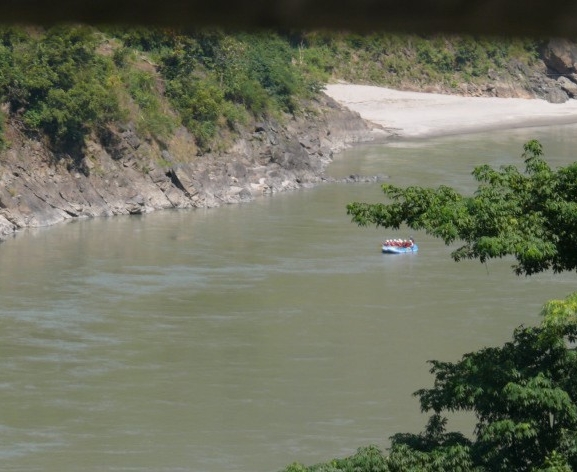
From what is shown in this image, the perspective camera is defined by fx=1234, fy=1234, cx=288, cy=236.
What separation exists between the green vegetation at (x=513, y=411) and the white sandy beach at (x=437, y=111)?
27631 millimetres

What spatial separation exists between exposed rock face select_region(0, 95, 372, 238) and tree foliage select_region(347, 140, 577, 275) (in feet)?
47.3

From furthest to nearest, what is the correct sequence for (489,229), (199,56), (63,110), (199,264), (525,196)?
(199,56)
(63,110)
(199,264)
(525,196)
(489,229)

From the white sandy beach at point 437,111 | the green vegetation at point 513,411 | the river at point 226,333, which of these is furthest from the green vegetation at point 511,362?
the white sandy beach at point 437,111

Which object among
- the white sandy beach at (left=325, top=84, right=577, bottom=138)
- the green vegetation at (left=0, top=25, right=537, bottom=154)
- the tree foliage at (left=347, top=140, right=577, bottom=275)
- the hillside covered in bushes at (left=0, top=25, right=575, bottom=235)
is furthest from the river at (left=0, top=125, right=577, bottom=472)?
the white sandy beach at (left=325, top=84, right=577, bottom=138)

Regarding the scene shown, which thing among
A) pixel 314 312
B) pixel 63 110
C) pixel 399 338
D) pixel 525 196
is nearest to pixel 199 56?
pixel 63 110

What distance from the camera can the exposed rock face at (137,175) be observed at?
2203 centimetres

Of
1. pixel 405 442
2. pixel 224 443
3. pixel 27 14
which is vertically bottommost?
pixel 224 443

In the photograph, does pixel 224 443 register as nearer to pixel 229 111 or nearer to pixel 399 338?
pixel 399 338

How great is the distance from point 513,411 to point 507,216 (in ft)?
3.33

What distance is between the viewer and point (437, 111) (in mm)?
37688

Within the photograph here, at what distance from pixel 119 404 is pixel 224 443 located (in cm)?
155

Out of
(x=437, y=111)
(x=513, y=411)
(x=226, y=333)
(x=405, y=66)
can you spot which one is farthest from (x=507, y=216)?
(x=405, y=66)

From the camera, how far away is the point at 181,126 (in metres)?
26.1

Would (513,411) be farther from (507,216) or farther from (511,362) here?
(507,216)
